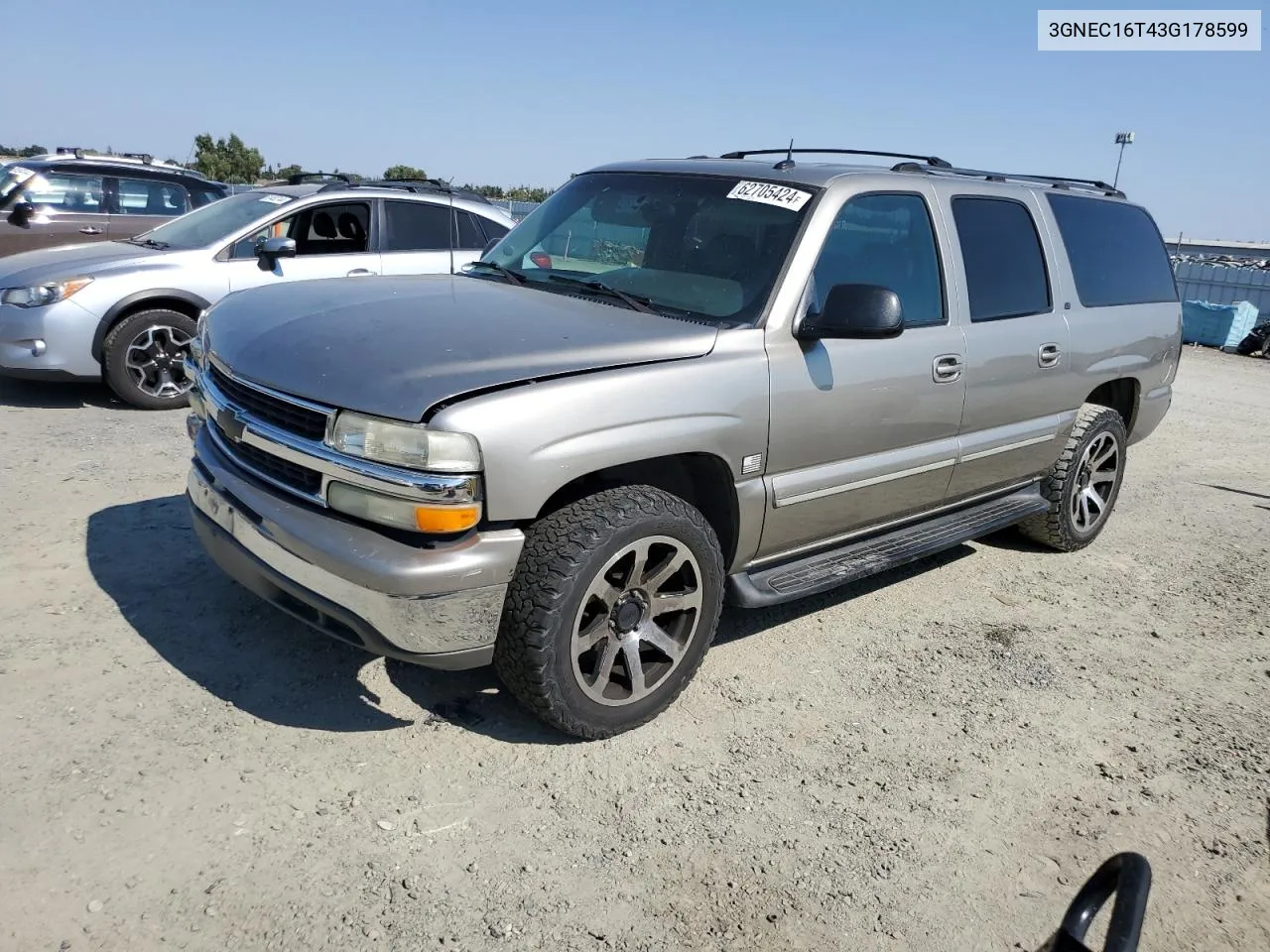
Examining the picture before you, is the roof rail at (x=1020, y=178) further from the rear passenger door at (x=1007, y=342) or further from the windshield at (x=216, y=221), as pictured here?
the windshield at (x=216, y=221)

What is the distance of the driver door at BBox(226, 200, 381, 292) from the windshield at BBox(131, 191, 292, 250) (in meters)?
0.16

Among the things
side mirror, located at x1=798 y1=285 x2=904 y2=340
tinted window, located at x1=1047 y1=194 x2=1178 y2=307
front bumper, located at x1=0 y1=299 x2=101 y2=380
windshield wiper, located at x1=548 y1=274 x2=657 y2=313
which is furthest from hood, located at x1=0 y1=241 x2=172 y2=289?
tinted window, located at x1=1047 y1=194 x2=1178 y2=307

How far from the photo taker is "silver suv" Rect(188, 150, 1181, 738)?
2.78 m

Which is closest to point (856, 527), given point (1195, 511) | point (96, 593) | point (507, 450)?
point (507, 450)

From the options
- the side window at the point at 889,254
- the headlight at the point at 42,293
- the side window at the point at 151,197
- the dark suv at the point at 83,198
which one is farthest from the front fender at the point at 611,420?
the side window at the point at 151,197

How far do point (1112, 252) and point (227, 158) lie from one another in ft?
149

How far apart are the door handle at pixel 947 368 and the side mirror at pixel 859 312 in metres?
0.63

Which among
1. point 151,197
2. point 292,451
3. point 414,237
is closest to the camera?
point 292,451

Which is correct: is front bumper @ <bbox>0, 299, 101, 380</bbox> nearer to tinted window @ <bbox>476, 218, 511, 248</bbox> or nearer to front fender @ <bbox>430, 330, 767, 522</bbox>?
tinted window @ <bbox>476, 218, 511, 248</bbox>

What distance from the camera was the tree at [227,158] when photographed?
140ft

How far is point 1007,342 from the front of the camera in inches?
170

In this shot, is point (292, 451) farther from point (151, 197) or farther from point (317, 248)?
point (151, 197)

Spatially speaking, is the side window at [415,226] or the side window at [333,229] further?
the side window at [415,226]

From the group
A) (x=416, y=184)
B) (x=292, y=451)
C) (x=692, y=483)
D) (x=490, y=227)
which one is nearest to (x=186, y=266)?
(x=416, y=184)
